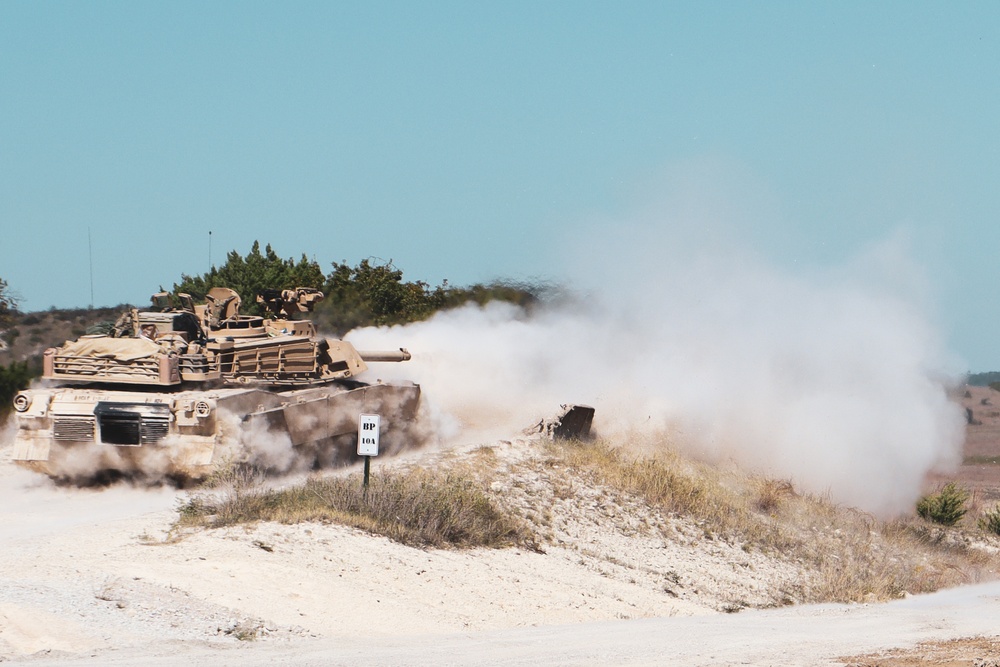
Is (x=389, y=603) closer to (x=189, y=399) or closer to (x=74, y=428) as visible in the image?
(x=189, y=399)

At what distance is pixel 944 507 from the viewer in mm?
27141

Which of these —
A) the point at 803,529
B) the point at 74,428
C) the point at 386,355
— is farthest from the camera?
the point at 386,355

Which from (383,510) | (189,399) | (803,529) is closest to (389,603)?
(383,510)

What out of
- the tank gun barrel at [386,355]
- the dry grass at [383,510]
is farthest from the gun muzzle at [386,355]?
the dry grass at [383,510]

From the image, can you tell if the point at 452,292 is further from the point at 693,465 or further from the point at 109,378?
the point at 109,378

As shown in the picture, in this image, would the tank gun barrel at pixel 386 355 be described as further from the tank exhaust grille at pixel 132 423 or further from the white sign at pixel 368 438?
the white sign at pixel 368 438

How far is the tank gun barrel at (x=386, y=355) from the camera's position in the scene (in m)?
24.5

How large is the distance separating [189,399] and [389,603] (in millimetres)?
6564

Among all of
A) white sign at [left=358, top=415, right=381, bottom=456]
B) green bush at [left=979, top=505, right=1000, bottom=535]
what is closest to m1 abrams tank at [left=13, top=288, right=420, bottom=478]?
white sign at [left=358, top=415, right=381, bottom=456]

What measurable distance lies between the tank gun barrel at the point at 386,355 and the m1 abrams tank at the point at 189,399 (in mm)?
1895

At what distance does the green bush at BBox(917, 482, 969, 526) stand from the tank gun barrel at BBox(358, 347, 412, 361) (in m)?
10.8

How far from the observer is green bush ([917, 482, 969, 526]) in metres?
27.0

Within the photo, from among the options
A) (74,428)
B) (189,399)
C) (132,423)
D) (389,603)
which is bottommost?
(389,603)

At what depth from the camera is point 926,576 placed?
19.3 metres
